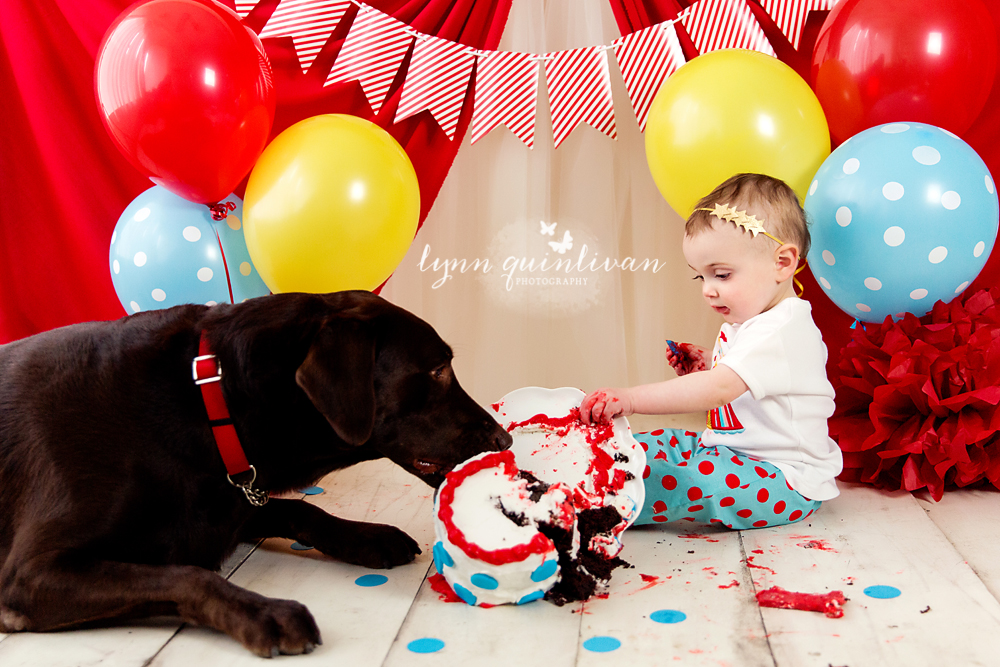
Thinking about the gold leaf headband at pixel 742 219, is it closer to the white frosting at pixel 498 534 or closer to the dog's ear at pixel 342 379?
the white frosting at pixel 498 534

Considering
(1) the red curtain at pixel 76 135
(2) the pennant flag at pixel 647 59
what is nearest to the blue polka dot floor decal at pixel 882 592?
(2) the pennant flag at pixel 647 59

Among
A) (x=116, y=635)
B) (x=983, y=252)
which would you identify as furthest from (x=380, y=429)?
(x=983, y=252)

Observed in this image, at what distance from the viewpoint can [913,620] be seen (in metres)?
1.34

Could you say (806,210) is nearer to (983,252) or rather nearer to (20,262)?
(983,252)

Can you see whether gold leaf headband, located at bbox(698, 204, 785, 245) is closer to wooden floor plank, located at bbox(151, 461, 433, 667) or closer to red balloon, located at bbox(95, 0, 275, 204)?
wooden floor plank, located at bbox(151, 461, 433, 667)

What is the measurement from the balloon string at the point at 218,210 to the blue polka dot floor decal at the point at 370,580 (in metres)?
1.24

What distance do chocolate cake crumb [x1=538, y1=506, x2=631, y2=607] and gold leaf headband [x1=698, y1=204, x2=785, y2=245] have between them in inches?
30.5

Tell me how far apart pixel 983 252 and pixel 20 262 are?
3.15m

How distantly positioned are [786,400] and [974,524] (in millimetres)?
492

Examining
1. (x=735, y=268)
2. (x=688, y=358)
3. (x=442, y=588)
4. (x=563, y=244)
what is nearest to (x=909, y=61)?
(x=735, y=268)

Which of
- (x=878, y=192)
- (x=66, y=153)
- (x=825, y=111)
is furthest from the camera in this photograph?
(x=66, y=153)

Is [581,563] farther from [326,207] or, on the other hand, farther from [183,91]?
[183,91]

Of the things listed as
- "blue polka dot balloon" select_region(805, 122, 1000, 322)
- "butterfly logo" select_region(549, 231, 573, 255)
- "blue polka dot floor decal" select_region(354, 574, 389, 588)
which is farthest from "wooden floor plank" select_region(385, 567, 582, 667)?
"butterfly logo" select_region(549, 231, 573, 255)

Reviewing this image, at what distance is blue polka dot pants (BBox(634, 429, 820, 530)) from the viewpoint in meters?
1.83
